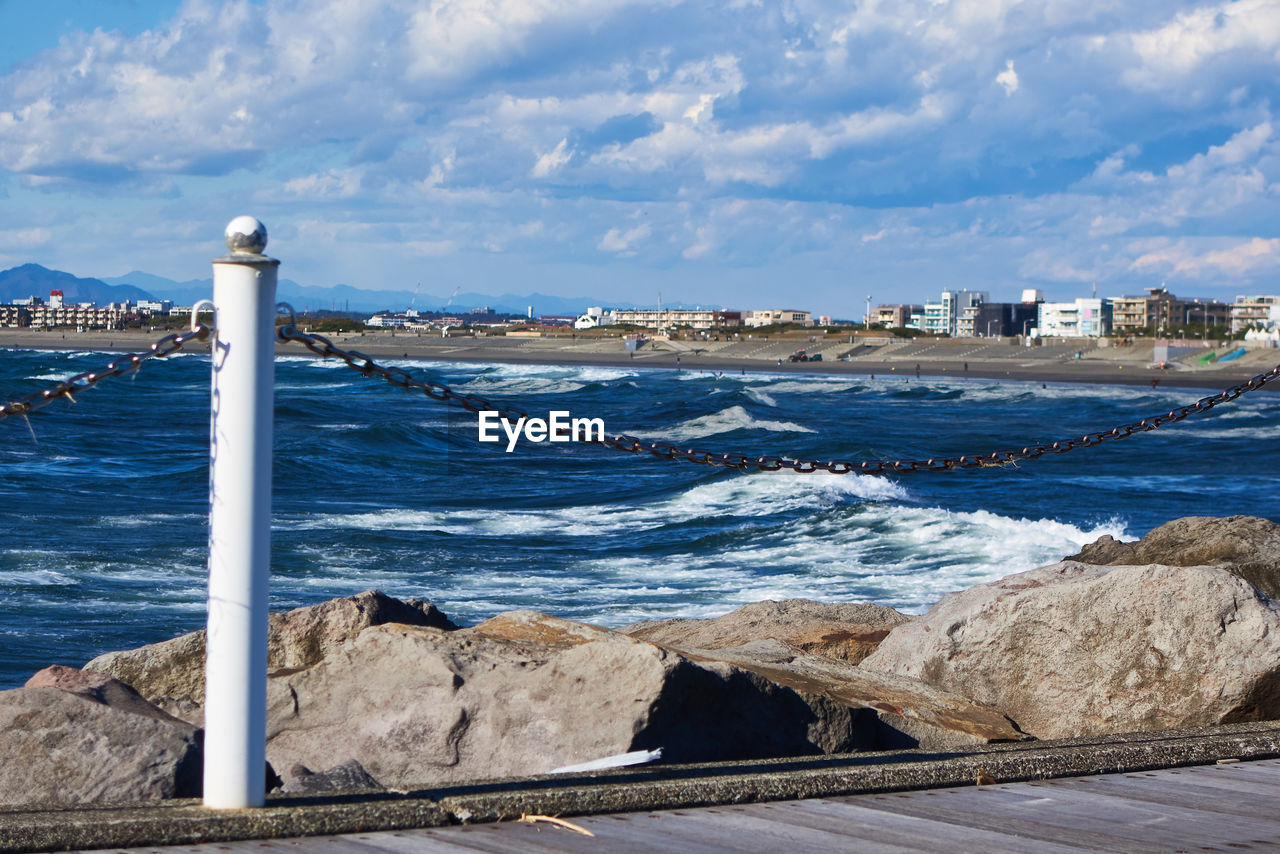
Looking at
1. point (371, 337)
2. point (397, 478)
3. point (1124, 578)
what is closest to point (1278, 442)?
point (397, 478)

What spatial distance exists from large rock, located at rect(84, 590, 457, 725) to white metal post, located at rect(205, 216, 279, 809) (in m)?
2.83

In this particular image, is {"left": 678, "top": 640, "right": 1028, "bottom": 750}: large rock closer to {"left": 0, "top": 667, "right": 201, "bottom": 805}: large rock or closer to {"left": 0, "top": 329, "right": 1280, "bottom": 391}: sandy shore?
{"left": 0, "top": 667, "right": 201, "bottom": 805}: large rock

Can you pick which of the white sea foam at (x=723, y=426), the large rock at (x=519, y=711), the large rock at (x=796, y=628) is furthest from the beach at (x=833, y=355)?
the large rock at (x=519, y=711)

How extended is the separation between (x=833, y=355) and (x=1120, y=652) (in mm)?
101813

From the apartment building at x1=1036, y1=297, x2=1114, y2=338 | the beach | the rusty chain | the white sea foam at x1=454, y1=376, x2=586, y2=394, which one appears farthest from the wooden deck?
the apartment building at x1=1036, y1=297, x2=1114, y2=338

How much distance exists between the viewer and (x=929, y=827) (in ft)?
11.5

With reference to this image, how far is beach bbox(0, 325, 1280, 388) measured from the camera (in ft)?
275

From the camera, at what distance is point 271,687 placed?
5.23m

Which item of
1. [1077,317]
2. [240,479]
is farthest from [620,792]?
[1077,317]

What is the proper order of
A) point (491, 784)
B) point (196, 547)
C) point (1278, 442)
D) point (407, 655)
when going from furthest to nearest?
1. point (1278, 442)
2. point (196, 547)
3. point (407, 655)
4. point (491, 784)

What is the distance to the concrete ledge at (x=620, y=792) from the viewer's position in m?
3.14

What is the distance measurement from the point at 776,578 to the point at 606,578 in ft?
6.53

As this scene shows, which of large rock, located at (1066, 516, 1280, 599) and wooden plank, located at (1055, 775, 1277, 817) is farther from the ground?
large rock, located at (1066, 516, 1280, 599)

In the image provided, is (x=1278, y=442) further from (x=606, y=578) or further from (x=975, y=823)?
(x=975, y=823)
